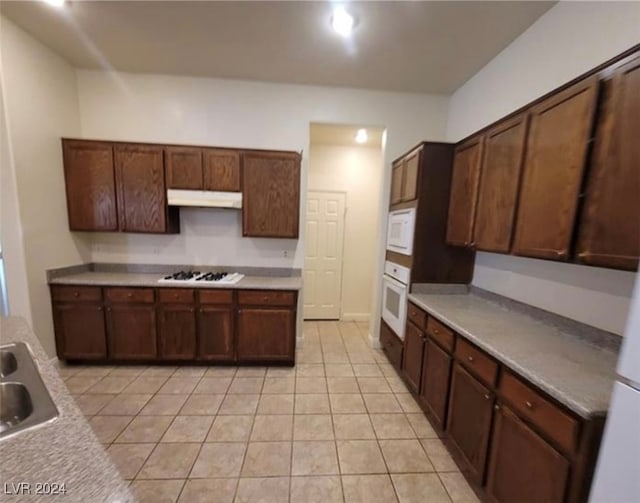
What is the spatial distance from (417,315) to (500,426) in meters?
1.06

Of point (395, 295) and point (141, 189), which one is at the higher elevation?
point (141, 189)

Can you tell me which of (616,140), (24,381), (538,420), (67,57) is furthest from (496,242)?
(67,57)

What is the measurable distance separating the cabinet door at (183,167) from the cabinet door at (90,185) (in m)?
0.57

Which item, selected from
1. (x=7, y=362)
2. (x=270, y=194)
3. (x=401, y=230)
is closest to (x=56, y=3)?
(x=270, y=194)

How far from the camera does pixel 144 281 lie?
9.29 feet

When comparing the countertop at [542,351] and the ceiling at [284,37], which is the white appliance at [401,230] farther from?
the ceiling at [284,37]

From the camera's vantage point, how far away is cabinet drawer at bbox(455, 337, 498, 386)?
5.03ft

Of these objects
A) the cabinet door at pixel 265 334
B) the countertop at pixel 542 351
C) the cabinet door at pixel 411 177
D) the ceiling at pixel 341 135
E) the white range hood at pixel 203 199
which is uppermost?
the ceiling at pixel 341 135

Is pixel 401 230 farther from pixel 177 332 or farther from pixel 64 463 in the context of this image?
pixel 64 463

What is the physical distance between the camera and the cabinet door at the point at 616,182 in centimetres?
120

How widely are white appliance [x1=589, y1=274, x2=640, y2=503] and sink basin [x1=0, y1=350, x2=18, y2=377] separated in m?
2.30

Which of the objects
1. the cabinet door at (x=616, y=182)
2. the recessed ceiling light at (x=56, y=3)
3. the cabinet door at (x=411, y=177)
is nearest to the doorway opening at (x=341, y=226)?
the cabinet door at (x=411, y=177)

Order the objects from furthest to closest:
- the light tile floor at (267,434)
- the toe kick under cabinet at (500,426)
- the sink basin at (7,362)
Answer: the light tile floor at (267,434), the sink basin at (7,362), the toe kick under cabinet at (500,426)

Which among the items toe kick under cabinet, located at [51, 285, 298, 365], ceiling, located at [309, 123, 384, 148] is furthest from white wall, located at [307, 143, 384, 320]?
toe kick under cabinet, located at [51, 285, 298, 365]
